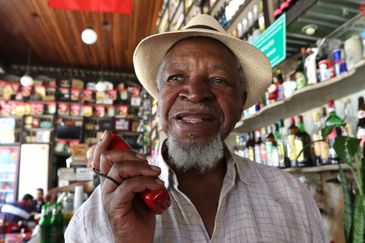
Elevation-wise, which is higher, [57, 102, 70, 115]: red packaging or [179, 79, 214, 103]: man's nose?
[57, 102, 70, 115]: red packaging

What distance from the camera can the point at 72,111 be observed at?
756cm

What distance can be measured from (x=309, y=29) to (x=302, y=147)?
2.61ft

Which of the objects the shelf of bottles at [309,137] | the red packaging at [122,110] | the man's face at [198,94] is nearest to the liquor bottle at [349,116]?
the shelf of bottles at [309,137]

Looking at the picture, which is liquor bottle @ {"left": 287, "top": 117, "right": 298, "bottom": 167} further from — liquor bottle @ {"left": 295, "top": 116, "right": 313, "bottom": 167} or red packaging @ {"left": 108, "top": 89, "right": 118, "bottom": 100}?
red packaging @ {"left": 108, "top": 89, "right": 118, "bottom": 100}

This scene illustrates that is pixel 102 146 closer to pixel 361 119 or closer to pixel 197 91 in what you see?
pixel 197 91

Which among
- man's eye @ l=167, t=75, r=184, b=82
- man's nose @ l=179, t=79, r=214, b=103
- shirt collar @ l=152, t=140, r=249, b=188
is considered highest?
man's eye @ l=167, t=75, r=184, b=82

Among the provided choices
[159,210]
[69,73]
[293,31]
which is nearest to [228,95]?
[159,210]

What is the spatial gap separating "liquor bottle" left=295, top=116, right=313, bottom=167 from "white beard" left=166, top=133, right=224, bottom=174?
3.18 feet

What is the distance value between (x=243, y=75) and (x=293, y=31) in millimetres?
815

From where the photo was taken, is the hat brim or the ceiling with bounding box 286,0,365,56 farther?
the ceiling with bounding box 286,0,365,56

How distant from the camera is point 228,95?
3.76 ft

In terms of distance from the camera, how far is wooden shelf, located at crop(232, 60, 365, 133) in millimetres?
1614

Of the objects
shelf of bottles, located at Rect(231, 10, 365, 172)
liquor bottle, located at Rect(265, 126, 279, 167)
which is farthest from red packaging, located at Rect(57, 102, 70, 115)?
liquor bottle, located at Rect(265, 126, 279, 167)

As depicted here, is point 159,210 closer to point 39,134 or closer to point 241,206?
point 241,206
